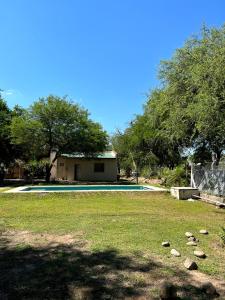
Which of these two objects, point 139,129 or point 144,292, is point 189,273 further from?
point 139,129

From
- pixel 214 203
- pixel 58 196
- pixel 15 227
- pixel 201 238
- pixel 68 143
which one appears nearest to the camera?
pixel 201 238

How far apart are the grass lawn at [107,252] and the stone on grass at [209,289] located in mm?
83


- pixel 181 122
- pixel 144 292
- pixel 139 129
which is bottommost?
pixel 144 292

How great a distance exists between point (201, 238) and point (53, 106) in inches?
909

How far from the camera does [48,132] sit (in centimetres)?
3002

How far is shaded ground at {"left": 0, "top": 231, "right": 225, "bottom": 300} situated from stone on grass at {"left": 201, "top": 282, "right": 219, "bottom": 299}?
0.21 ft

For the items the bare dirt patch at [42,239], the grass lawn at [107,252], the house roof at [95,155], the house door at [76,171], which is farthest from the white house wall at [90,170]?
the bare dirt patch at [42,239]

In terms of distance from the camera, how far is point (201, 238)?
8.10 m

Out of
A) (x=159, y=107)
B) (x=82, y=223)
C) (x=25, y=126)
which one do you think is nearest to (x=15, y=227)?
(x=82, y=223)

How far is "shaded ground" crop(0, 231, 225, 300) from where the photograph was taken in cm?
474

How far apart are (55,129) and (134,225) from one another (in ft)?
70.2

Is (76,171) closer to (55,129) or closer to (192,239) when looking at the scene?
(55,129)

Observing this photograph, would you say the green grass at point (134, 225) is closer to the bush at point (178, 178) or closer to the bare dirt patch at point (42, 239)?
the bare dirt patch at point (42, 239)

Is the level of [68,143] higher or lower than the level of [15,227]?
higher
